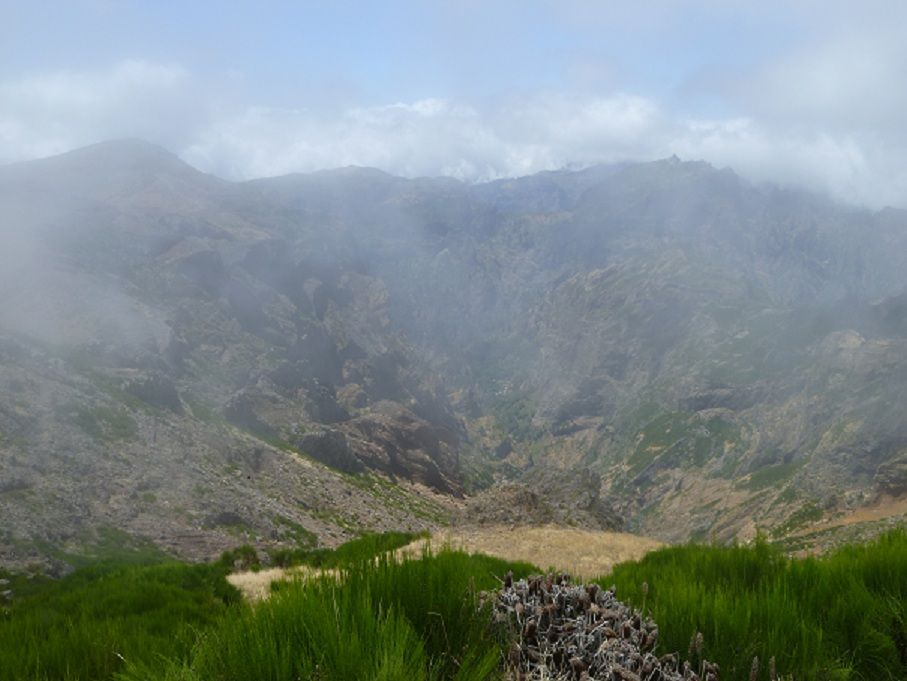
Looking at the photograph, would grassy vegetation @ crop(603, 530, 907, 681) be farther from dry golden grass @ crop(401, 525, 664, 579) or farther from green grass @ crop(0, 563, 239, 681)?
dry golden grass @ crop(401, 525, 664, 579)

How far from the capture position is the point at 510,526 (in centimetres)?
3681

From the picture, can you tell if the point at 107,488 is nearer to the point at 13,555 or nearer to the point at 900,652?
the point at 13,555

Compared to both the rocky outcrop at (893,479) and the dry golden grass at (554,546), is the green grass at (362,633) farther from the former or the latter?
the rocky outcrop at (893,479)

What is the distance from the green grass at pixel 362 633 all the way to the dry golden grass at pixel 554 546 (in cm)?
2030

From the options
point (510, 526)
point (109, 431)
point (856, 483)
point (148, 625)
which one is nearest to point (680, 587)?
point (148, 625)

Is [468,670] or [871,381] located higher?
[468,670]

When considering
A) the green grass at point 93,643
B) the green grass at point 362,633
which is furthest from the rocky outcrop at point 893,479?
the green grass at point 362,633

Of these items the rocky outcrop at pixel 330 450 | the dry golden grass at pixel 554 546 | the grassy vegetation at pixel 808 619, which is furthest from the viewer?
the rocky outcrop at pixel 330 450

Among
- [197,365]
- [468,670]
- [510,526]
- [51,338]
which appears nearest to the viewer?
[468,670]

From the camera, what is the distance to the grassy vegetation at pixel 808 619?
11.8 ft

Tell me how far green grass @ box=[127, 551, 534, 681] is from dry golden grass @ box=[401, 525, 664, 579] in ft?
66.6

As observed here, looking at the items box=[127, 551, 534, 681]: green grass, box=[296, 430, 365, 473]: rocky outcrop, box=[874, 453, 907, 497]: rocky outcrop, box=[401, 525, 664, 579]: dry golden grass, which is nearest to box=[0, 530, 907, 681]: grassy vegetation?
box=[127, 551, 534, 681]: green grass

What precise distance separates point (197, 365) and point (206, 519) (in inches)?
4462

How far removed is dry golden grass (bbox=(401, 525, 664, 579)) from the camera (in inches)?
984
